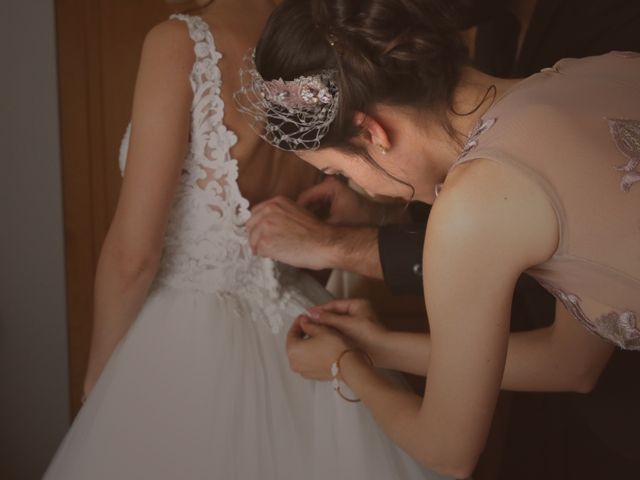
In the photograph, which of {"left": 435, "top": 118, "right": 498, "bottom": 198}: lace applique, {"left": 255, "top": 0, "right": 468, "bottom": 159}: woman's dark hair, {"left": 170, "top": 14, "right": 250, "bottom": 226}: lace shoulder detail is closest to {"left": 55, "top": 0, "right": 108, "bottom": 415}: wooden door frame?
{"left": 170, "top": 14, "right": 250, "bottom": 226}: lace shoulder detail

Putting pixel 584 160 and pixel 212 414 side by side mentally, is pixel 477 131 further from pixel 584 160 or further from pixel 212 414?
pixel 212 414

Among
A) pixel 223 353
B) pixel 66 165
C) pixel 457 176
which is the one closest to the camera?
pixel 457 176

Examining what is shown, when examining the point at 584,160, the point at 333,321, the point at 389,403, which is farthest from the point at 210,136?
the point at 584,160

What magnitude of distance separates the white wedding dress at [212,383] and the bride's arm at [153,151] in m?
0.03

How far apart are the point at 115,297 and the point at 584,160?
2.49 ft

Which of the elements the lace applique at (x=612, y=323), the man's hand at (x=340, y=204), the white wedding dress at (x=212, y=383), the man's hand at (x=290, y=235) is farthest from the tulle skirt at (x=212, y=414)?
the lace applique at (x=612, y=323)

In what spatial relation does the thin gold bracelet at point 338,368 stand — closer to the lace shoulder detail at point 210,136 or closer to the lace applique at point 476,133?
the lace shoulder detail at point 210,136

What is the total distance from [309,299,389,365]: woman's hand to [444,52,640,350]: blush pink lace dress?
387 mm

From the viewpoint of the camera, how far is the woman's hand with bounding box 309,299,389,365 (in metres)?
1.15

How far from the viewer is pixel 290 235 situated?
126 centimetres

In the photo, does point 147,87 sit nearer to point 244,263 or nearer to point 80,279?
point 244,263

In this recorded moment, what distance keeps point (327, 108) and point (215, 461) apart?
0.51 m

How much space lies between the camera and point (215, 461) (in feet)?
3.50

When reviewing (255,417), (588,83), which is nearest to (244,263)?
(255,417)
